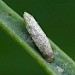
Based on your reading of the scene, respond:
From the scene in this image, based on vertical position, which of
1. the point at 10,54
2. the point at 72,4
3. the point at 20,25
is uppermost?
the point at 72,4

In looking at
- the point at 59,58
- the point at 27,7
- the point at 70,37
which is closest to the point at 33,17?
the point at 27,7

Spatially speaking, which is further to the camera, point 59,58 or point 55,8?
point 55,8

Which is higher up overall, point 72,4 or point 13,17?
point 72,4

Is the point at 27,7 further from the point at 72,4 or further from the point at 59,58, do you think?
the point at 59,58
